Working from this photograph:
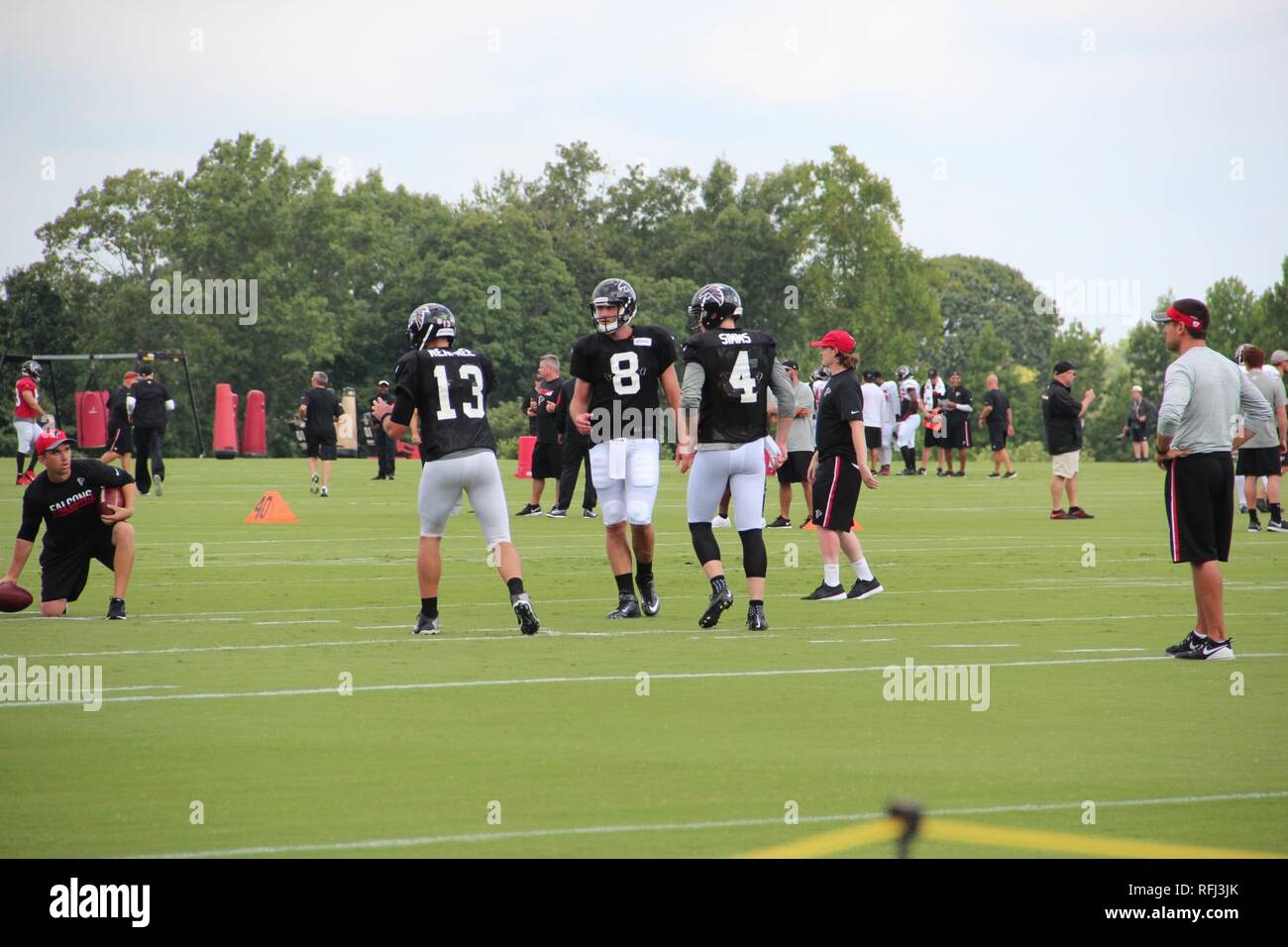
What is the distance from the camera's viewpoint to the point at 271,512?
1035 inches

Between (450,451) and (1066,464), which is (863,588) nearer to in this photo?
(450,451)

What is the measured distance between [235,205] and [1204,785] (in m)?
86.2

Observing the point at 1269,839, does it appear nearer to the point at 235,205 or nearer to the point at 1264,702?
the point at 1264,702

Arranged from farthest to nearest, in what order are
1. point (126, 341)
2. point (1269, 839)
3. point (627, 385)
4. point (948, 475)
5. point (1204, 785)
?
point (126, 341) < point (948, 475) < point (627, 385) < point (1204, 785) < point (1269, 839)

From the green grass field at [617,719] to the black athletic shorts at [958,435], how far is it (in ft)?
84.3

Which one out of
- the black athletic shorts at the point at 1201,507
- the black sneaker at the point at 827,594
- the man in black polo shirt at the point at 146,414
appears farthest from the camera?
the man in black polo shirt at the point at 146,414

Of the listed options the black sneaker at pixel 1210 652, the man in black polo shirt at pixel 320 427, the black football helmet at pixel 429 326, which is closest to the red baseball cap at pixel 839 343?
the black football helmet at pixel 429 326

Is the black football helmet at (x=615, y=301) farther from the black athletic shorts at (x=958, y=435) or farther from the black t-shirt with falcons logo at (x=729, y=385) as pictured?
the black athletic shorts at (x=958, y=435)

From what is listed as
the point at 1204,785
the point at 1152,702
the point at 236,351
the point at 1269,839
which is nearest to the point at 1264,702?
the point at 1152,702

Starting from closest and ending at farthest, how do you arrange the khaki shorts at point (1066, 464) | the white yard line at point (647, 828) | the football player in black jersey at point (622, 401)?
1. the white yard line at point (647, 828)
2. the football player in black jersey at point (622, 401)
3. the khaki shorts at point (1066, 464)

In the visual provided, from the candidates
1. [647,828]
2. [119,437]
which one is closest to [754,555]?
[647,828]

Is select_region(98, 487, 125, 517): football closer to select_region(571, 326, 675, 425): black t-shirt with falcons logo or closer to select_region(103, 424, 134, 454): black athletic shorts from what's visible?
select_region(571, 326, 675, 425): black t-shirt with falcons logo

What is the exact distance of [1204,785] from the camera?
24.9ft

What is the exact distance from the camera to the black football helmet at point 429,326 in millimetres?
12961
